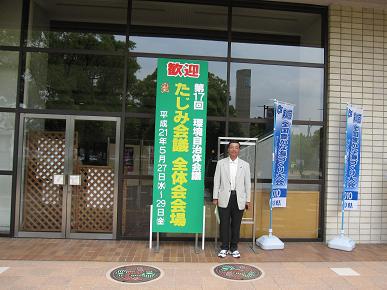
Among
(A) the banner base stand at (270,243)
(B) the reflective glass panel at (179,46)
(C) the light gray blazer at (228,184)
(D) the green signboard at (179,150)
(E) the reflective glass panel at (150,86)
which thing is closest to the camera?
(C) the light gray blazer at (228,184)

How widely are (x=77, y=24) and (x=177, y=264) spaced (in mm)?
4694

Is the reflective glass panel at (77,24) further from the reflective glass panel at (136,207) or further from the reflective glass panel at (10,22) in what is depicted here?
the reflective glass panel at (136,207)

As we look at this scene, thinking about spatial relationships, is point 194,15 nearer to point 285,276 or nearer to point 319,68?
point 319,68

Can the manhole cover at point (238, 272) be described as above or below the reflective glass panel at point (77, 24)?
below

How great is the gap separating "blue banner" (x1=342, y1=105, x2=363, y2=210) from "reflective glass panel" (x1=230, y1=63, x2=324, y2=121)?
26.6 inches

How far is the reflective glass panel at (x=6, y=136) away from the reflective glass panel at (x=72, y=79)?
45 centimetres

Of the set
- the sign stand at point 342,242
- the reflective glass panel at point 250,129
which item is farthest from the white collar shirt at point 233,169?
the sign stand at point 342,242

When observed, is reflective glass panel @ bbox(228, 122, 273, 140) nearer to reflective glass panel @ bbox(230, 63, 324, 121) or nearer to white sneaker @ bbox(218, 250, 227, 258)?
reflective glass panel @ bbox(230, 63, 324, 121)

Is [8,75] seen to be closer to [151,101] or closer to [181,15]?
[151,101]

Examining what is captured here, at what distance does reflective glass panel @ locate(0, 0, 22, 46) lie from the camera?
275 inches

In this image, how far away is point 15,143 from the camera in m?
6.82

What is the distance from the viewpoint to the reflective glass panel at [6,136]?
22.6ft

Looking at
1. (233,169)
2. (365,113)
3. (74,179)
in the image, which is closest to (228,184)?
(233,169)

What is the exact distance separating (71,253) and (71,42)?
3749 mm
